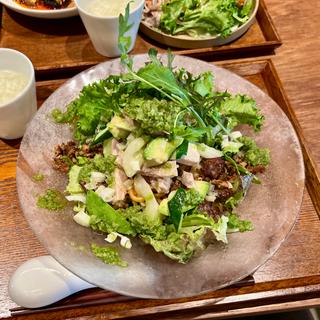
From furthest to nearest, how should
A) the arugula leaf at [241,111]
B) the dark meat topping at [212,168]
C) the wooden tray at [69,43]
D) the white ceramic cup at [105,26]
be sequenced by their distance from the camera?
the wooden tray at [69,43] → the white ceramic cup at [105,26] → the arugula leaf at [241,111] → the dark meat topping at [212,168]

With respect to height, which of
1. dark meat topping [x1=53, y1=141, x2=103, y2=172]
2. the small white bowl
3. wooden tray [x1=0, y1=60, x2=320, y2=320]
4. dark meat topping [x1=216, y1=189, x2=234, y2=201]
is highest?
the small white bowl

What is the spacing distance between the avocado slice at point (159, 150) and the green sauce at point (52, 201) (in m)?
0.34

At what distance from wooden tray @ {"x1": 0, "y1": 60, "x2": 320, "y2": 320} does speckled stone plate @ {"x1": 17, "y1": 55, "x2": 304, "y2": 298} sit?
19 centimetres

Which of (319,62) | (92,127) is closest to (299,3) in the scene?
(319,62)

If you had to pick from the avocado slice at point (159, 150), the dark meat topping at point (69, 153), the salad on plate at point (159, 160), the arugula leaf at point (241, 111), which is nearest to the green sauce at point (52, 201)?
the salad on plate at point (159, 160)

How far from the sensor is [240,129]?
1674 mm

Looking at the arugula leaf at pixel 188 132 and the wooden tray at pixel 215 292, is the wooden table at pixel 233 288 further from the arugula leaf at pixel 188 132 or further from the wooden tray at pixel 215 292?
the arugula leaf at pixel 188 132

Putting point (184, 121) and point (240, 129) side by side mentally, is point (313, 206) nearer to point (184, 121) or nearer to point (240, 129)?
A: point (240, 129)

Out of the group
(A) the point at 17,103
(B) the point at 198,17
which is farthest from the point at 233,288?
(B) the point at 198,17

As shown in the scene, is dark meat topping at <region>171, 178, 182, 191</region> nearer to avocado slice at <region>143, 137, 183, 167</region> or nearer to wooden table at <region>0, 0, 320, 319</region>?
avocado slice at <region>143, 137, 183, 167</region>

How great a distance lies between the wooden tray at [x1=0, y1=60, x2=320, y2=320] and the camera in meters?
1.41

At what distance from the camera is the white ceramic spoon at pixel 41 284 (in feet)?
4.42

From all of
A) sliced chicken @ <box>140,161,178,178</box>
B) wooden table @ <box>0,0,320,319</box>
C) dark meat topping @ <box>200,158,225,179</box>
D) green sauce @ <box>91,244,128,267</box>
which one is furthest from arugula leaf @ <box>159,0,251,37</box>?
green sauce @ <box>91,244,128,267</box>

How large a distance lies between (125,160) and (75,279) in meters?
0.44
